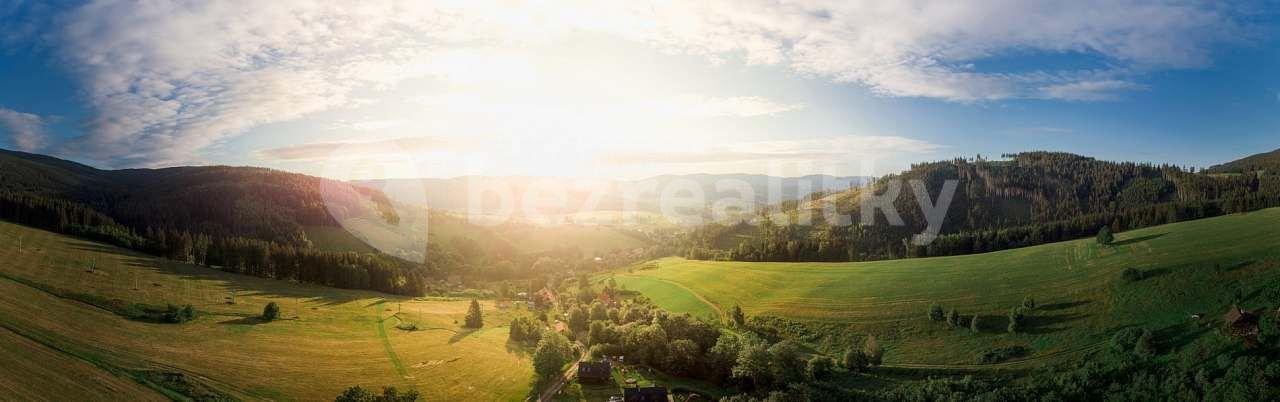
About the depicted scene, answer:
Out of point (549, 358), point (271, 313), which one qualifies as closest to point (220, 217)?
point (271, 313)

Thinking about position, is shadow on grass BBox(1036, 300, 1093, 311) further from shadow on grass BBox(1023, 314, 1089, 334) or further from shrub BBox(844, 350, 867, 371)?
shrub BBox(844, 350, 867, 371)

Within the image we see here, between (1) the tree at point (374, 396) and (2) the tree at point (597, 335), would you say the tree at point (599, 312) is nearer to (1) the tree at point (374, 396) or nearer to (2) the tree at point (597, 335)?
(2) the tree at point (597, 335)

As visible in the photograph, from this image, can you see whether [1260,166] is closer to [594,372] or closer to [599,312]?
[599,312]

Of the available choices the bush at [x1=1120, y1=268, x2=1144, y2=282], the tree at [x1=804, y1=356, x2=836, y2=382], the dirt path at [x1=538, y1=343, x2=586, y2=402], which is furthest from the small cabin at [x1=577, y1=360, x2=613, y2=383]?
the bush at [x1=1120, y1=268, x2=1144, y2=282]

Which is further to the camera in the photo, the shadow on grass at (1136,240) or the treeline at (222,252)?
the treeline at (222,252)

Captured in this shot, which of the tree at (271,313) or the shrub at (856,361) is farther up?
the tree at (271,313)

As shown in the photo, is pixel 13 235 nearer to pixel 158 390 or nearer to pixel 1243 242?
pixel 158 390

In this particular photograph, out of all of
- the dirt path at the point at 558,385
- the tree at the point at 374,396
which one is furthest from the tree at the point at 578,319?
the tree at the point at 374,396
